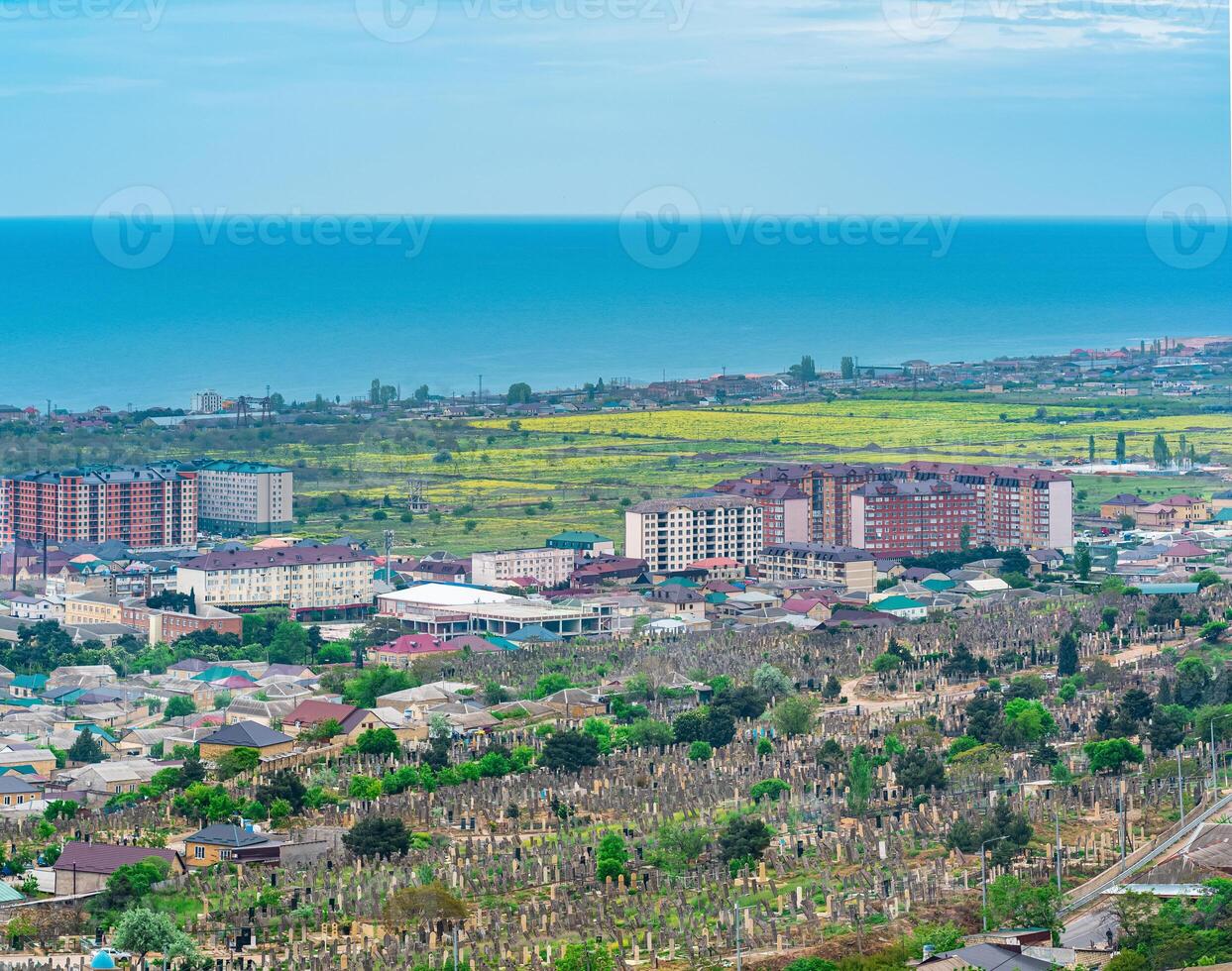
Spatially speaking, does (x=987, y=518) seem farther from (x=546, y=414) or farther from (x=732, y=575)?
(x=546, y=414)

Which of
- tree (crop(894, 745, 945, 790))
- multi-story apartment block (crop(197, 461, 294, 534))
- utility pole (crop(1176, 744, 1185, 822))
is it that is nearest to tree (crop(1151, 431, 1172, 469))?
multi-story apartment block (crop(197, 461, 294, 534))

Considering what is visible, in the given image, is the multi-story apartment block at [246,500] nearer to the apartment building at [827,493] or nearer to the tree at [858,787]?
the apartment building at [827,493]

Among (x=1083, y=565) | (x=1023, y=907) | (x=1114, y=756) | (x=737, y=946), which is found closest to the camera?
(x=737, y=946)

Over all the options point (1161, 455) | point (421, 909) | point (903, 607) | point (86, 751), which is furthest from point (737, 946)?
point (1161, 455)

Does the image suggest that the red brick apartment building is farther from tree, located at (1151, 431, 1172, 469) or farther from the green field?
tree, located at (1151, 431, 1172, 469)

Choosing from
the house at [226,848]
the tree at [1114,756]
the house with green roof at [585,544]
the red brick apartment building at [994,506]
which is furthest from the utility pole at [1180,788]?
the red brick apartment building at [994,506]

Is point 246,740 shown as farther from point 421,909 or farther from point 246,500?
point 246,500
